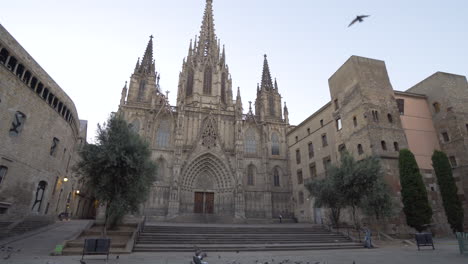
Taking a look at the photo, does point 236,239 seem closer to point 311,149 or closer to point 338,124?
point 338,124

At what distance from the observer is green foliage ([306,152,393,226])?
15805mm

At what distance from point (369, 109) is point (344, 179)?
7.76 metres

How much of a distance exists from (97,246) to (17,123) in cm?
1213

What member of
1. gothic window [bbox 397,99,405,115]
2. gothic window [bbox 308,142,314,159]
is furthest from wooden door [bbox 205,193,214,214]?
gothic window [bbox 397,99,405,115]

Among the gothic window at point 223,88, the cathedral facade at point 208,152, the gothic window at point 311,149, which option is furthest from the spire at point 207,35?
the gothic window at point 311,149

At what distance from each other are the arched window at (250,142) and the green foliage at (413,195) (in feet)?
60.9

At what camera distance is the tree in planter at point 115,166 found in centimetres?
1291

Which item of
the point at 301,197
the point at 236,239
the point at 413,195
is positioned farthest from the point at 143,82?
the point at 413,195

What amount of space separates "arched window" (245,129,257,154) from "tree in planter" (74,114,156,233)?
21.3 m

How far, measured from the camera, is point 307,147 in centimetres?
2894

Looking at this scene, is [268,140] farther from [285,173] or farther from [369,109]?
[369,109]

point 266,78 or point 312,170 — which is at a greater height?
point 266,78

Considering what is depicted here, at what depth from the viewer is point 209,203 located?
101 feet

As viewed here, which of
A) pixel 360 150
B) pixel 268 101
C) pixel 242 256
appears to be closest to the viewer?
pixel 242 256
